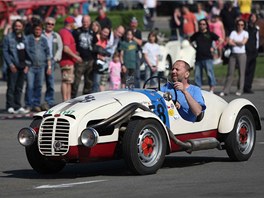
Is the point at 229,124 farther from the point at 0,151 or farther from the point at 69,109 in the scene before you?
the point at 0,151

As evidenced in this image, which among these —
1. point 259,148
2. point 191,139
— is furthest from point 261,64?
point 191,139

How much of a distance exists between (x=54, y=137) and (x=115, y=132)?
0.68 m

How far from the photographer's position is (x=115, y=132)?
41.2 ft

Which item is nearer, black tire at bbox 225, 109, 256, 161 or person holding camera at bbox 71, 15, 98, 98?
black tire at bbox 225, 109, 256, 161

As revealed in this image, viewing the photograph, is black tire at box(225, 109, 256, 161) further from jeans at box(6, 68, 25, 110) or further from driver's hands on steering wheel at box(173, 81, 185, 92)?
jeans at box(6, 68, 25, 110)

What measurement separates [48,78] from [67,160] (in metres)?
10.6

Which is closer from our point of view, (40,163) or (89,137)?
(89,137)

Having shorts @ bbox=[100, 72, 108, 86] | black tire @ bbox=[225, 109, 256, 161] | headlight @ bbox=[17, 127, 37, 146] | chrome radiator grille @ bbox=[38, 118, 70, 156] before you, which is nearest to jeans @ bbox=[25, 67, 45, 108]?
shorts @ bbox=[100, 72, 108, 86]

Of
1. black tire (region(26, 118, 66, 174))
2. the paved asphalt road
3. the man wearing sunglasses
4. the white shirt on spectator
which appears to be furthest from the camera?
the white shirt on spectator

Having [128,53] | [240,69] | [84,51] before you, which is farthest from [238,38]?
[84,51]

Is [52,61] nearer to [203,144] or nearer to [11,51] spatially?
[11,51]

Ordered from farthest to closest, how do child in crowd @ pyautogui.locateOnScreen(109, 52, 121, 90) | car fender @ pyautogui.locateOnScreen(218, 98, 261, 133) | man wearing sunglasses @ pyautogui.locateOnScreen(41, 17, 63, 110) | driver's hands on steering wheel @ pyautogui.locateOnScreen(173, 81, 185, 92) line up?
1. child in crowd @ pyautogui.locateOnScreen(109, 52, 121, 90)
2. man wearing sunglasses @ pyautogui.locateOnScreen(41, 17, 63, 110)
3. car fender @ pyautogui.locateOnScreen(218, 98, 261, 133)
4. driver's hands on steering wheel @ pyautogui.locateOnScreen(173, 81, 185, 92)

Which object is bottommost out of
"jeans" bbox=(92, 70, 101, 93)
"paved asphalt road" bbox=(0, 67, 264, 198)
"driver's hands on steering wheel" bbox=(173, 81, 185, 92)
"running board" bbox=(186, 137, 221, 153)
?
"jeans" bbox=(92, 70, 101, 93)

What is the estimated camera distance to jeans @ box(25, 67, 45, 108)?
73.9ft
